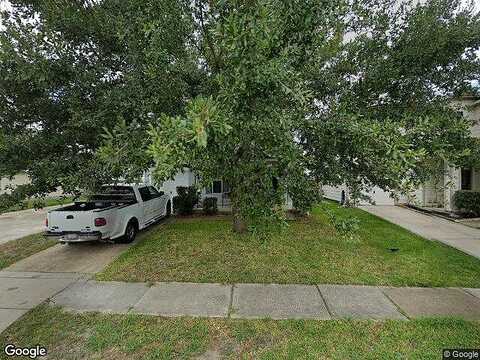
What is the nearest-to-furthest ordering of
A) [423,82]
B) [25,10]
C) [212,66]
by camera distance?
[212,66]
[25,10]
[423,82]

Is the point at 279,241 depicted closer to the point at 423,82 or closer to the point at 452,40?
the point at 423,82

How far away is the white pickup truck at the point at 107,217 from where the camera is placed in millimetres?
7699

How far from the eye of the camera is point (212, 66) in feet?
14.2

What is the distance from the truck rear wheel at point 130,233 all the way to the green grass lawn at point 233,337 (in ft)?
15.0

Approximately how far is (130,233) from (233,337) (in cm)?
619

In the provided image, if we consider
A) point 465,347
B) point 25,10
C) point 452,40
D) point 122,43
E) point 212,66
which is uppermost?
point 25,10

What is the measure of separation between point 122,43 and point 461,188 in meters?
15.7

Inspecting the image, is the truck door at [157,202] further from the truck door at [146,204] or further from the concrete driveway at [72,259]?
the concrete driveway at [72,259]

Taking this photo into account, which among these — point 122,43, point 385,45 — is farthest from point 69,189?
point 385,45

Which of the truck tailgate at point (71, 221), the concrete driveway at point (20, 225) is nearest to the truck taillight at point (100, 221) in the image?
the truck tailgate at point (71, 221)

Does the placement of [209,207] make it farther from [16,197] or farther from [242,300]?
[16,197]

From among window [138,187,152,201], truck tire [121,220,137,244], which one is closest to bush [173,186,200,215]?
window [138,187,152,201]

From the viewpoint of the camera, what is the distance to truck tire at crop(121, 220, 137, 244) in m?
9.00

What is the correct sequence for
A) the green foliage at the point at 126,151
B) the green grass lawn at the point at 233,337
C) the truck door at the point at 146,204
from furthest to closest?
the truck door at the point at 146,204
the green grass lawn at the point at 233,337
the green foliage at the point at 126,151
